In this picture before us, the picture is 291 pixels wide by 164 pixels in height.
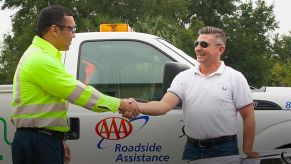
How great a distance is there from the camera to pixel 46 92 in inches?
130

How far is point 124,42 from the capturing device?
4.72m

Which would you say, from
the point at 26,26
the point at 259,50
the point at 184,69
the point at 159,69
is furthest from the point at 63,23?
the point at 259,50

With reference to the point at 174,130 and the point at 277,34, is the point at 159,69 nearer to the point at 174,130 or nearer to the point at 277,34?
the point at 174,130

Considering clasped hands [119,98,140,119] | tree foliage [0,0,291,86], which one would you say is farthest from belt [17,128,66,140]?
tree foliage [0,0,291,86]

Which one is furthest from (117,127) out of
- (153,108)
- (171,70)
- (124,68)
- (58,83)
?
(58,83)

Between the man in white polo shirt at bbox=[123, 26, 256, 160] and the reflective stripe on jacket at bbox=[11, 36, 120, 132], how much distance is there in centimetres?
67

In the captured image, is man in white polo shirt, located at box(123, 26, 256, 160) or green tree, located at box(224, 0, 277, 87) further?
green tree, located at box(224, 0, 277, 87)

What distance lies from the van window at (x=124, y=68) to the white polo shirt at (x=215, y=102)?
638mm

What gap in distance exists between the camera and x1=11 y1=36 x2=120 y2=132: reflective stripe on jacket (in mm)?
3238

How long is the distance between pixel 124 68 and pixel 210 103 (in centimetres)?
103

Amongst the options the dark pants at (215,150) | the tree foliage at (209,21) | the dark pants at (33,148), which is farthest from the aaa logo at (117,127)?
the tree foliage at (209,21)

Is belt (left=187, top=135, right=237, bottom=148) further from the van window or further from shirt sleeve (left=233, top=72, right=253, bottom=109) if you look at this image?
the van window

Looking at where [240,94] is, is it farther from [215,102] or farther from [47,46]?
[47,46]

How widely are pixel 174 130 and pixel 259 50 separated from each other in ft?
143
